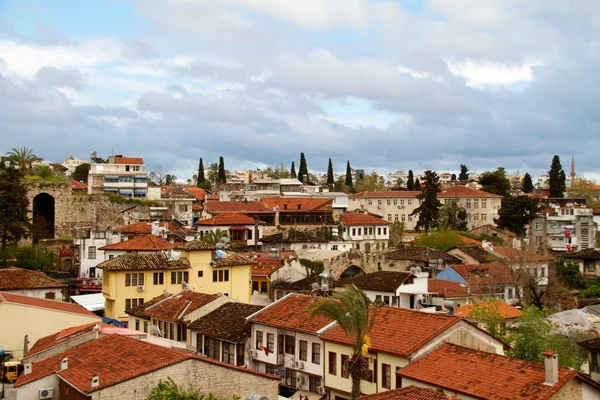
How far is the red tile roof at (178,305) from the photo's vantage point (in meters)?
34.6

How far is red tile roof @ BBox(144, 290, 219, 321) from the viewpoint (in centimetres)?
3458

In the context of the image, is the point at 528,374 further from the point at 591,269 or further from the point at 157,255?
the point at 591,269

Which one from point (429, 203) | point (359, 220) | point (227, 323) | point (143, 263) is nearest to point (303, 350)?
point (227, 323)

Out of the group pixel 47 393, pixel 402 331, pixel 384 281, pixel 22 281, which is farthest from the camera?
pixel 384 281

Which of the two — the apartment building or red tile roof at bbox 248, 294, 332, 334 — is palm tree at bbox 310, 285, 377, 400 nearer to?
red tile roof at bbox 248, 294, 332, 334

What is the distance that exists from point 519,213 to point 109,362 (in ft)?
232

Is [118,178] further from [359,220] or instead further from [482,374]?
[482,374]

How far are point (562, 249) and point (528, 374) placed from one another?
6403cm

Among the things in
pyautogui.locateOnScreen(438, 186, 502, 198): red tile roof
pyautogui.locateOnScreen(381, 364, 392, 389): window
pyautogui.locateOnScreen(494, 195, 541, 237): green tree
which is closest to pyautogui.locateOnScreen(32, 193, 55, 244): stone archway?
pyautogui.locateOnScreen(381, 364, 392, 389): window

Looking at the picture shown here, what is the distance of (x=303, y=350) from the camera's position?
29688mm

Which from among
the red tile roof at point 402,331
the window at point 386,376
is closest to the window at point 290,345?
the red tile roof at point 402,331

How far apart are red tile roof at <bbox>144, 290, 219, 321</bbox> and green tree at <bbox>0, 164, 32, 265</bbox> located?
67.3ft

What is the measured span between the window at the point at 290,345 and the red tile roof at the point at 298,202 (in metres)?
44.6

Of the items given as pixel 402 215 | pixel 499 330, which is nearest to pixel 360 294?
pixel 499 330
